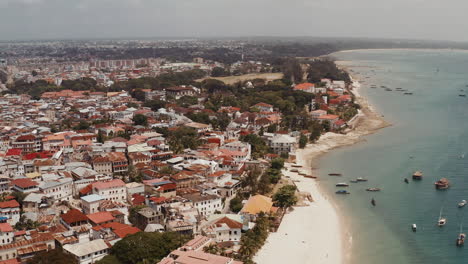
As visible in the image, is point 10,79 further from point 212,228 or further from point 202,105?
point 212,228

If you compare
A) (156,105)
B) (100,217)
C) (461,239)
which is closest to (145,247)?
(100,217)

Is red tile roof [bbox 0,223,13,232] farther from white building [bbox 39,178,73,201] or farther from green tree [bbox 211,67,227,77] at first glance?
green tree [bbox 211,67,227,77]

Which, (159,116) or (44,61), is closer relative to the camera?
(159,116)

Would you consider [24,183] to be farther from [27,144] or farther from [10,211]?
[27,144]

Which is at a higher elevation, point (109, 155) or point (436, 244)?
point (109, 155)

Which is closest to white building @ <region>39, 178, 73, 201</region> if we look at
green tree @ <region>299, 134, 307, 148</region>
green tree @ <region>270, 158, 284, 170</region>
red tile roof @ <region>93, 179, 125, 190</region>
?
red tile roof @ <region>93, 179, 125, 190</region>

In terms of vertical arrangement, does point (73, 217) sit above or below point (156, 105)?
below

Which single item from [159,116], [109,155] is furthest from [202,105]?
[109,155]

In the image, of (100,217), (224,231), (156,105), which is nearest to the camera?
(224,231)
